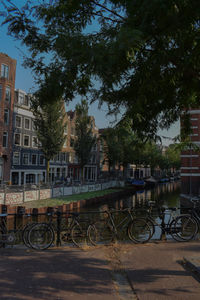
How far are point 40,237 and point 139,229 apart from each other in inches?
113

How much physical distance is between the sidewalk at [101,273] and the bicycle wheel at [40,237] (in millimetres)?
281

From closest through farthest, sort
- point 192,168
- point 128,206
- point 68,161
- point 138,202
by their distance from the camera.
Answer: point 128,206, point 192,168, point 138,202, point 68,161

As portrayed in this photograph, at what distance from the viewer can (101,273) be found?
210 inches

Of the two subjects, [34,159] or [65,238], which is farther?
[34,159]

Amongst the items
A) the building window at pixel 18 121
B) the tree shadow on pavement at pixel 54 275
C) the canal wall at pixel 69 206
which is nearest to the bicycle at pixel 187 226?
the tree shadow on pavement at pixel 54 275

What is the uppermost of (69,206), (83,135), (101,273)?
(83,135)

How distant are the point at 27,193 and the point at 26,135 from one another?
17039 mm

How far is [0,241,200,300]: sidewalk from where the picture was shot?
14.5 ft

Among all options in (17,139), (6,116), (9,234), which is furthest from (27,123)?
(9,234)

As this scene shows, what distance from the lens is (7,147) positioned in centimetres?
3253

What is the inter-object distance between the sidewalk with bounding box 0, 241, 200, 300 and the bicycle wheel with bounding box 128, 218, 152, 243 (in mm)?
450

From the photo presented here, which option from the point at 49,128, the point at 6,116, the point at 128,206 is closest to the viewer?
the point at 49,128

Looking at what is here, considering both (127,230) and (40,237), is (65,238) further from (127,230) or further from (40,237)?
(127,230)

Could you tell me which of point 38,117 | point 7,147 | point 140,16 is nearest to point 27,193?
point 38,117
